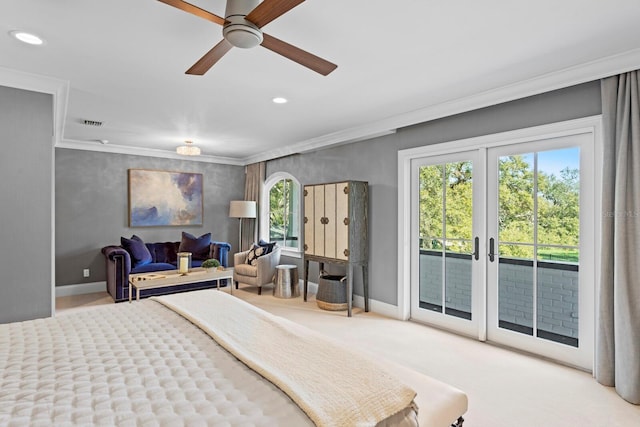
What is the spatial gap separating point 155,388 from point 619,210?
3082 millimetres

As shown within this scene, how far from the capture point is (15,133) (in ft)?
9.34

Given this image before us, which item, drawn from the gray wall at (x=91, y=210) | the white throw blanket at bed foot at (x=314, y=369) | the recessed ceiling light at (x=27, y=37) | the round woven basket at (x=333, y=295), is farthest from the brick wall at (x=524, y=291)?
the gray wall at (x=91, y=210)

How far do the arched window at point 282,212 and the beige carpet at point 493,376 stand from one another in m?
2.18

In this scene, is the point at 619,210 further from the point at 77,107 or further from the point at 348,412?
the point at 77,107

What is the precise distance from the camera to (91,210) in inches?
221

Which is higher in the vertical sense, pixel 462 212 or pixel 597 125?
pixel 597 125

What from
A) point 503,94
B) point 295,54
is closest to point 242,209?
point 503,94

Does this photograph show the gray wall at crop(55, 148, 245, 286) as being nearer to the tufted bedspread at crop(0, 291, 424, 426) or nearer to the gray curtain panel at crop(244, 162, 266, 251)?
the gray curtain panel at crop(244, 162, 266, 251)

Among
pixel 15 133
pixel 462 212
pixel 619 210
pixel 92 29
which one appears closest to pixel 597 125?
pixel 619 210

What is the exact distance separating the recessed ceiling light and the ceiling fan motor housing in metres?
1.51

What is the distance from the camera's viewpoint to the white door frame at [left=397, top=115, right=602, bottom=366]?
271 cm

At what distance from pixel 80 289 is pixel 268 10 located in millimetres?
5695

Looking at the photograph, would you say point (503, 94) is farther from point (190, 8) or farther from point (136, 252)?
point (136, 252)

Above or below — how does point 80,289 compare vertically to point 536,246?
below
